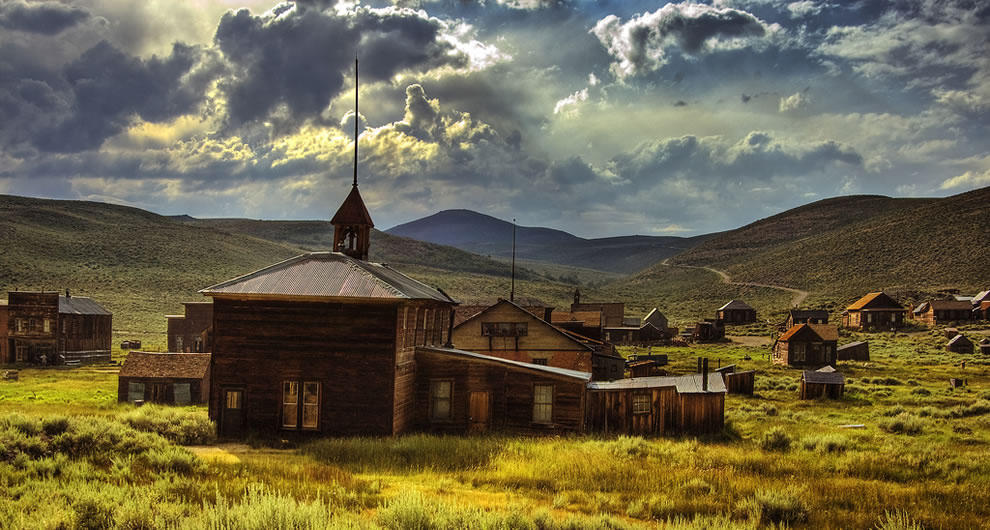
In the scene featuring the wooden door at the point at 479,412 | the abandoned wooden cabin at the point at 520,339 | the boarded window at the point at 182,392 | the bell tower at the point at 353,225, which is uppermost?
the bell tower at the point at 353,225

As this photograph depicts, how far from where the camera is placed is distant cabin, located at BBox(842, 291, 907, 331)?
76000mm

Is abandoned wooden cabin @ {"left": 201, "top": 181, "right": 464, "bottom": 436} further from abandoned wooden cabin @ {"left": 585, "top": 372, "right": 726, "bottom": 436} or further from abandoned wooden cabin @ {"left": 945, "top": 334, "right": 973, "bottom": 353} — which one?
abandoned wooden cabin @ {"left": 945, "top": 334, "right": 973, "bottom": 353}

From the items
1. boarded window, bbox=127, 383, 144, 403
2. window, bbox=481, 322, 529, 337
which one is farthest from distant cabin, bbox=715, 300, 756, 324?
boarded window, bbox=127, 383, 144, 403

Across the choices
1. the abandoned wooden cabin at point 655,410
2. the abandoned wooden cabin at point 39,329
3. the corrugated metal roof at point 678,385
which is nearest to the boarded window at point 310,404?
the abandoned wooden cabin at point 655,410

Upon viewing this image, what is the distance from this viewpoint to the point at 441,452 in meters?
17.7

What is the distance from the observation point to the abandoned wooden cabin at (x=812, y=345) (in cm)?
5067

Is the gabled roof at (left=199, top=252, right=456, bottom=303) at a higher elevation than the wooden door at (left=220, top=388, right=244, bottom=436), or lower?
higher

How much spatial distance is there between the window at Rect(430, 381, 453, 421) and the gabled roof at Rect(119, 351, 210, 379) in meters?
15.9

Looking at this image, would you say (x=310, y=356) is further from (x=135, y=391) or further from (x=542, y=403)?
(x=135, y=391)

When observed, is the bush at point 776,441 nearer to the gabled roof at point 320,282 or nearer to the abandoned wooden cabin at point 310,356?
the abandoned wooden cabin at point 310,356

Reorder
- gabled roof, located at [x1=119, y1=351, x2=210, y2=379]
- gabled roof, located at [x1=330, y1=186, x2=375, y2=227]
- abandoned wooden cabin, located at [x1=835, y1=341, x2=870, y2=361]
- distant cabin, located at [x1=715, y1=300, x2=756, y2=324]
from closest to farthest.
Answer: gabled roof, located at [x1=330, y1=186, x2=375, y2=227]
gabled roof, located at [x1=119, y1=351, x2=210, y2=379]
abandoned wooden cabin, located at [x1=835, y1=341, x2=870, y2=361]
distant cabin, located at [x1=715, y1=300, x2=756, y2=324]

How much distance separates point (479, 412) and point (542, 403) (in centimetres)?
201

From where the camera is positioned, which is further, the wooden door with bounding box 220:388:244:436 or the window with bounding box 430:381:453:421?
the window with bounding box 430:381:453:421

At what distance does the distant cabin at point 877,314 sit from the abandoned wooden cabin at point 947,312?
3082mm
